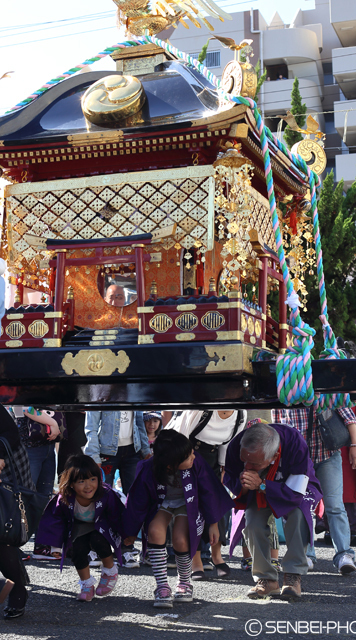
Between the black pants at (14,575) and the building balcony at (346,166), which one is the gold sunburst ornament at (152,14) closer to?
the black pants at (14,575)

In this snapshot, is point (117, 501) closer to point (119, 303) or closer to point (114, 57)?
point (119, 303)

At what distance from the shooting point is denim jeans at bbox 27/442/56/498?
7152 millimetres

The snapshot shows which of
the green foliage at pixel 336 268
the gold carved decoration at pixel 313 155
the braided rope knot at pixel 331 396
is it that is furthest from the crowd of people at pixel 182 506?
the green foliage at pixel 336 268

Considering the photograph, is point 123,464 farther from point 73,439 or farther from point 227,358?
point 227,358

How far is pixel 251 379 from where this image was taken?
16.7 ft

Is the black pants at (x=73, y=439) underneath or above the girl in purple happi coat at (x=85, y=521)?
above

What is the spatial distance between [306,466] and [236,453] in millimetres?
563

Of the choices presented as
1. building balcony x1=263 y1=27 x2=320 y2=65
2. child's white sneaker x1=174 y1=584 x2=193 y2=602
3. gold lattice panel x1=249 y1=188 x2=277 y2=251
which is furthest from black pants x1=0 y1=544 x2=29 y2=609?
building balcony x1=263 y1=27 x2=320 y2=65

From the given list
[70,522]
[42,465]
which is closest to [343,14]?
[42,465]

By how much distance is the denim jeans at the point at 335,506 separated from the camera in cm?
632

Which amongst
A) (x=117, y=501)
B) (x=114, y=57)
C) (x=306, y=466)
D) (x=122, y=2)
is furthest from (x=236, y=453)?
(x=122, y=2)

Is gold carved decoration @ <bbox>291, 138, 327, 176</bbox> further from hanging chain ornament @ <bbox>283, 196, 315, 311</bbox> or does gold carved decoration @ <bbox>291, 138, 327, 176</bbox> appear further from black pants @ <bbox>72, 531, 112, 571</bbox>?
black pants @ <bbox>72, 531, 112, 571</bbox>

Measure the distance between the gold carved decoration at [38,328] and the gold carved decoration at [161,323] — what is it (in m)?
0.83

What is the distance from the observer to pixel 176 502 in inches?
207
